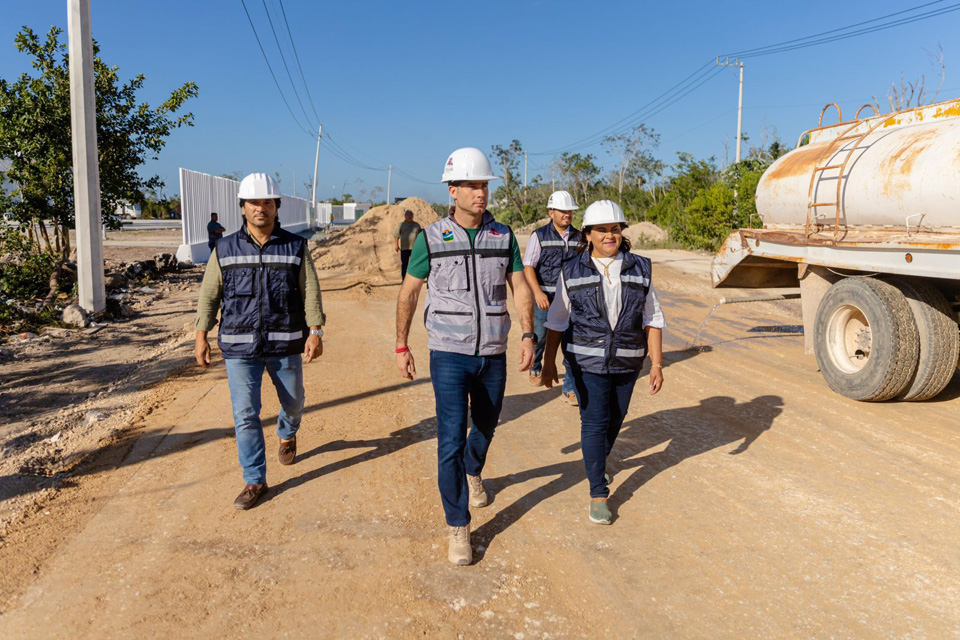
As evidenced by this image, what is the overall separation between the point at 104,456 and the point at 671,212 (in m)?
25.2

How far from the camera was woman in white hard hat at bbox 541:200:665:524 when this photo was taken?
3.89 meters

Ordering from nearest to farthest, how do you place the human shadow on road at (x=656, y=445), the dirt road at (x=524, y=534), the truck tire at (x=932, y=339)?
the dirt road at (x=524, y=534), the human shadow on road at (x=656, y=445), the truck tire at (x=932, y=339)

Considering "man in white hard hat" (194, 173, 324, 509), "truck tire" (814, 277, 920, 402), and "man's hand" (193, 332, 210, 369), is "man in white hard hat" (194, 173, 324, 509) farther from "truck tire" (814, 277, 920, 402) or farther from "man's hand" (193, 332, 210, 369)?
"truck tire" (814, 277, 920, 402)

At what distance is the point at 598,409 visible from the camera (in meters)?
3.92

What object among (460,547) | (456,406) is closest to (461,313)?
(456,406)

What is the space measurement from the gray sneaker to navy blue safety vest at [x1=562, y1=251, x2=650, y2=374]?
746mm

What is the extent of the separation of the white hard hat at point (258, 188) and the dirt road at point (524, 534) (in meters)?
1.77

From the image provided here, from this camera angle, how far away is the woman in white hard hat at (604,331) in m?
3.89

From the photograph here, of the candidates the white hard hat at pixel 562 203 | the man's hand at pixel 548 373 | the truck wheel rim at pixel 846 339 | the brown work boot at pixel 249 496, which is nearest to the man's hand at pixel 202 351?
the brown work boot at pixel 249 496

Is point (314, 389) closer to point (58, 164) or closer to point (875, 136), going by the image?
point (875, 136)

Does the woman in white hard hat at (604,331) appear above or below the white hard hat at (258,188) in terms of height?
below

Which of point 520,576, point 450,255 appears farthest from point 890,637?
point 450,255

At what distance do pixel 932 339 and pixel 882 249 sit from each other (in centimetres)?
82

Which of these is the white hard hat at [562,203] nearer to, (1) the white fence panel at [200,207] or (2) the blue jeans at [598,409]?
(2) the blue jeans at [598,409]
